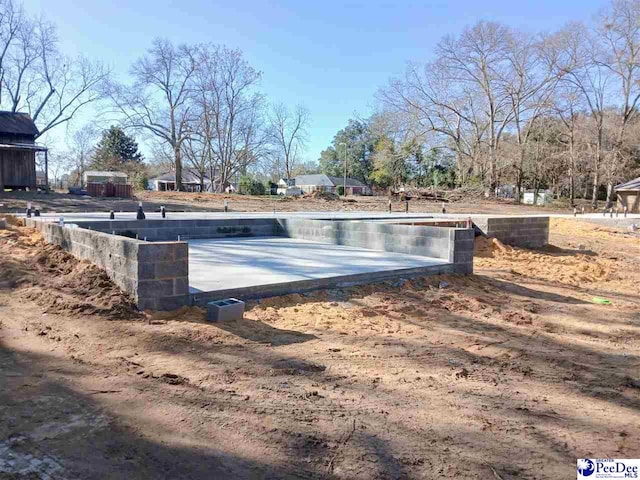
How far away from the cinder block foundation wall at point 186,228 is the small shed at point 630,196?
28.0 meters

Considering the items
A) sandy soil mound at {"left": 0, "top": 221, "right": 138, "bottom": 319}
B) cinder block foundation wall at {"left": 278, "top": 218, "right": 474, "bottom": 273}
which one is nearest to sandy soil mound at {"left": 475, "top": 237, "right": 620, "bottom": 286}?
cinder block foundation wall at {"left": 278, "top": 218, "right": 474, "bottom": 273}

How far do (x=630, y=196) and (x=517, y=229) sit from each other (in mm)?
24259

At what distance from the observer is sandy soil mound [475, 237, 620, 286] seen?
32.1 ft

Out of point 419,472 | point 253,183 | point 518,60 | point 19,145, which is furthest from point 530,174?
point 419,472

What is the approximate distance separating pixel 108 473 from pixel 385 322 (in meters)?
3.70

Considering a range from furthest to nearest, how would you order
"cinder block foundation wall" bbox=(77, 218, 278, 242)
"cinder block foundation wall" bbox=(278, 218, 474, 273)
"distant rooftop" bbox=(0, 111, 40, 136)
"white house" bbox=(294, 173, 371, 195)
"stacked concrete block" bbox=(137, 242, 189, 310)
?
"white house" bbox=(294, 173, 371, 195) → "distant rooftop" bbox=(0, 111, 40, 136) → "cinder block foundation wall" bbox=(77, 218, 278, 242) → "cinder block foundation wall" bbox=(278, 218, 474, 273) → "stacked concrete block" bbox=(137, 242, 189, 310)

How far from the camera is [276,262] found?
7.97 meters

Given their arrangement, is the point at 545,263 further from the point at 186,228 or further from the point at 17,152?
the point at 17,152

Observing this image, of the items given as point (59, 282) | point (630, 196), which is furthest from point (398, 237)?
point (630, 196)

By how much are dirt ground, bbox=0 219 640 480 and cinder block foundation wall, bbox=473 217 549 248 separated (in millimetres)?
6303

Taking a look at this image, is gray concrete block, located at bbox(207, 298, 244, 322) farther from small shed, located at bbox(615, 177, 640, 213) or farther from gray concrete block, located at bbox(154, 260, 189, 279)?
small shed, located at bbox(615, 177, 640, 213)

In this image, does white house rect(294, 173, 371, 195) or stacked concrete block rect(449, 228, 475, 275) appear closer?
stacked concrete block rect(449, 228, 475, 275)

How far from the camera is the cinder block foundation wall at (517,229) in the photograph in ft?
42.5

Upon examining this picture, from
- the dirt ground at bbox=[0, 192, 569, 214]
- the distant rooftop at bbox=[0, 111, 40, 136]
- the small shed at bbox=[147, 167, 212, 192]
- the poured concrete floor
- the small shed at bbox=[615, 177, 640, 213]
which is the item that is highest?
the distant rooftop at bbox=[0, 111, 40, 136]
